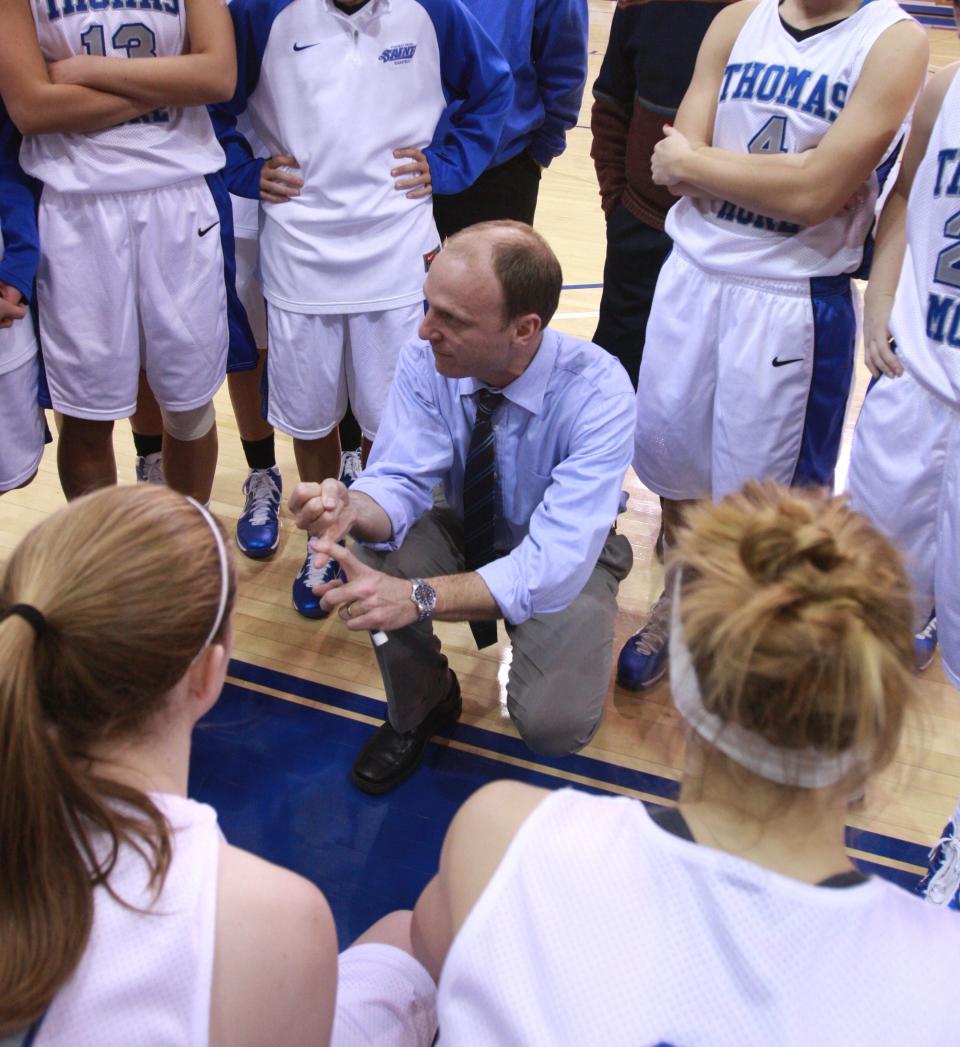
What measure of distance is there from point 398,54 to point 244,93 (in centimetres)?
47

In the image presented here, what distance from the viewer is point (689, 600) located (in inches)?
43.2

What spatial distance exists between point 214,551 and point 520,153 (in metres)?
2.86

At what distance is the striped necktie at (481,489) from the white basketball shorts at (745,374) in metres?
0.60

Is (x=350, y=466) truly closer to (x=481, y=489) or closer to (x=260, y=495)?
(x=260, y=495)

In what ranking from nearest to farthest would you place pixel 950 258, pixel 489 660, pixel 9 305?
pixel 950 258, pixel 9 305, pixel 489 660

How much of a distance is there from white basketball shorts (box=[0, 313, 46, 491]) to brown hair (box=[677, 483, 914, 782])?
222cm

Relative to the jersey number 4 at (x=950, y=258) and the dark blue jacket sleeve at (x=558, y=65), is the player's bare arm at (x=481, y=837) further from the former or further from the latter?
the dark blue jacket sleeve at (x=558, y=65)

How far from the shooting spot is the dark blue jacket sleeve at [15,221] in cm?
262

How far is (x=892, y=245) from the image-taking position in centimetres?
245

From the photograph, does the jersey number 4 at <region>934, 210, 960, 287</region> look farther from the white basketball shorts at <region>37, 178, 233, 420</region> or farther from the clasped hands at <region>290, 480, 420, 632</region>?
the white basketball shorts at <region>37, 178, 233, 420</region>

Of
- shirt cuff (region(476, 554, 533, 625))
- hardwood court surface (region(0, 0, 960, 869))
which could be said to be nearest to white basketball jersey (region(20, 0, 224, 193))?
hardwood court surface (region(0, 0, 960, 869))

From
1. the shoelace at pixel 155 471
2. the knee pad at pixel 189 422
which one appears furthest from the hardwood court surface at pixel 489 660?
the knee pad at pixel 189 422

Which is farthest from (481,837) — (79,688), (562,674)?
(562,674)

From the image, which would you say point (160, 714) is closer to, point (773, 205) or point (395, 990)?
point (395, 990)
